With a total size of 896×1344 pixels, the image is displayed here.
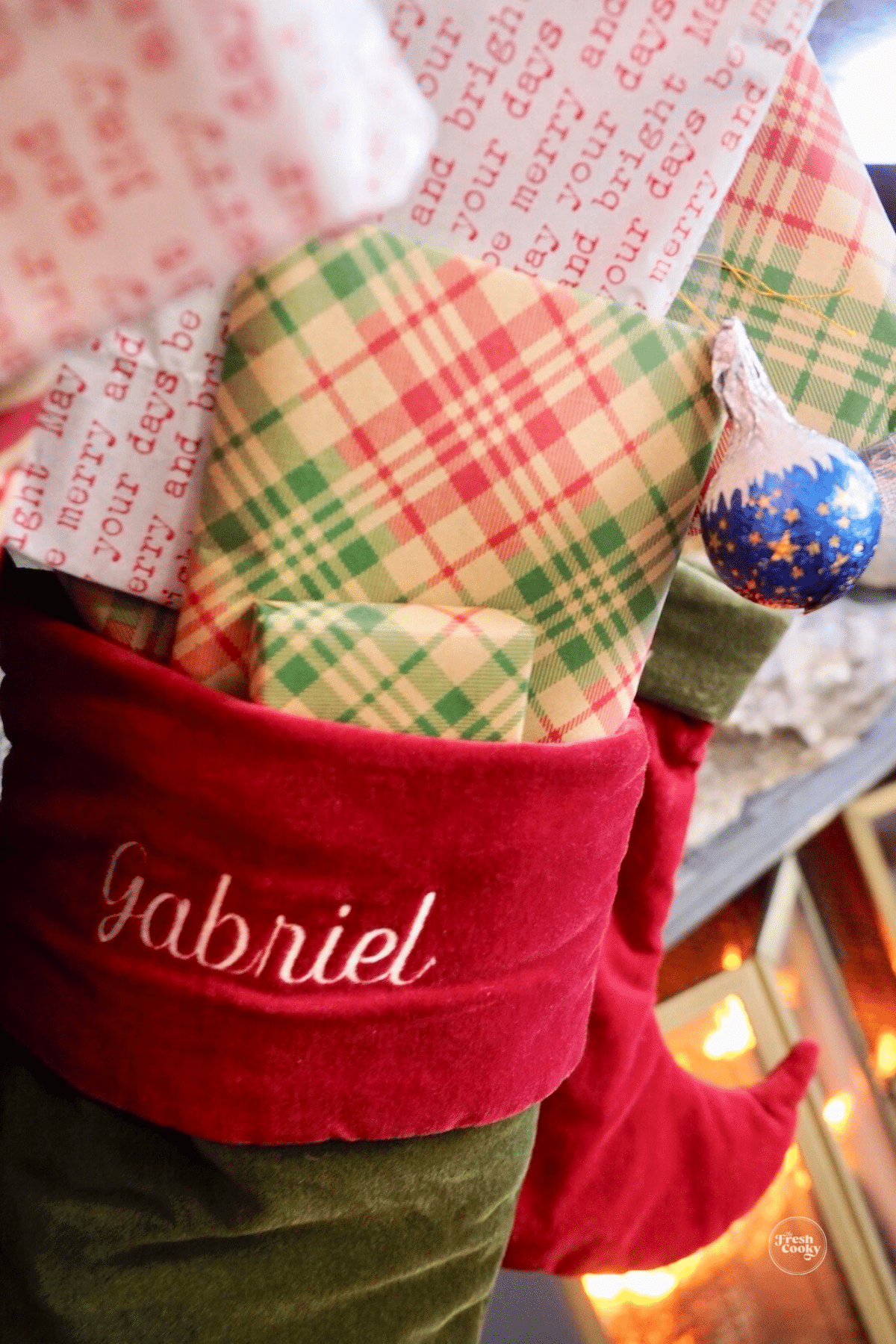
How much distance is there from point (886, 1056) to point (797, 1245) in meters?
0.22

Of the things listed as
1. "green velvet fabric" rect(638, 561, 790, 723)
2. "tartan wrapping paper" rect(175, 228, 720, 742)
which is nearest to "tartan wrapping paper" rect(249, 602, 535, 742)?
"tartan wrapping paper" rect(175, 228, 720, 742)

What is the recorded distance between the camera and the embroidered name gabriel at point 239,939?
1.48ft

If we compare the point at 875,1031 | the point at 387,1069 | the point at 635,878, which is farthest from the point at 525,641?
the point at 875,1031

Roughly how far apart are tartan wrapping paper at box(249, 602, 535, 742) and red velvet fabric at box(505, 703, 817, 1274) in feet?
0.97

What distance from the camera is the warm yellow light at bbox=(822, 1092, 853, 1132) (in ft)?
3.79

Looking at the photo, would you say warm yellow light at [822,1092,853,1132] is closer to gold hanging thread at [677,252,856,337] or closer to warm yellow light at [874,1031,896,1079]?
warm yellow light at [874,1031,896,1079]

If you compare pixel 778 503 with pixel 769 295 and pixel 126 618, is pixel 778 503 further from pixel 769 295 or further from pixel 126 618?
pixel 126 618

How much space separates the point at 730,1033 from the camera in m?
1.14

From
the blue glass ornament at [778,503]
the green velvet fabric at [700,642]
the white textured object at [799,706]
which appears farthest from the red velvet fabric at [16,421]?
the white textured object at [799,706]

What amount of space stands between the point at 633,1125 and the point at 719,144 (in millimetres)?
626

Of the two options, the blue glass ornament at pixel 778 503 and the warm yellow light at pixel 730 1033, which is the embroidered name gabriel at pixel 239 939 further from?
the warm yellow light at pixel 730 1033

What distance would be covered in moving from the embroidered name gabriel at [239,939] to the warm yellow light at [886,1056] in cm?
89

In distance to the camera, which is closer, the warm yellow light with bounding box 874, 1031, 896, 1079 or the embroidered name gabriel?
the embroidered name gabriel

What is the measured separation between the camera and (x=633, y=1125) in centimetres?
76
